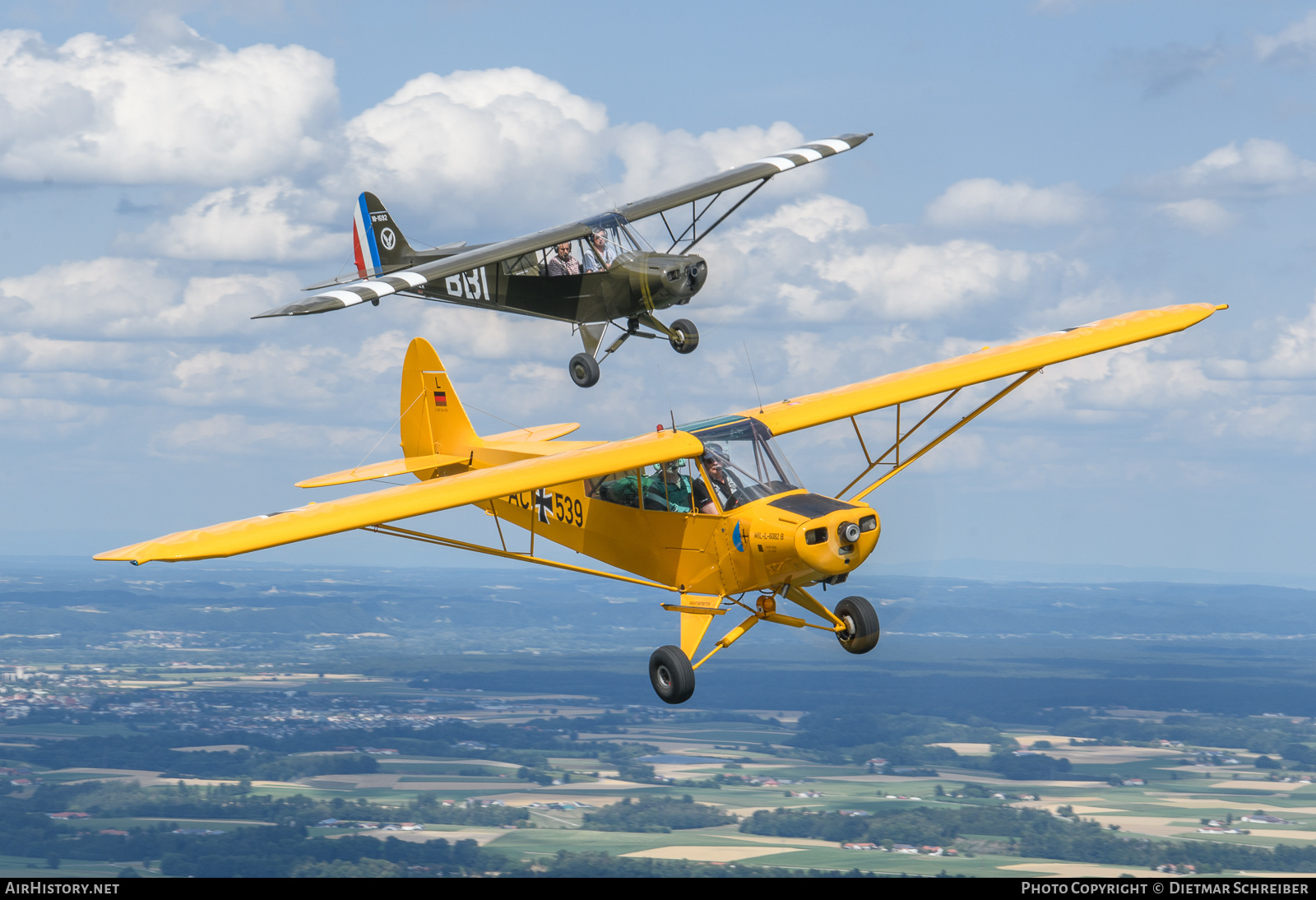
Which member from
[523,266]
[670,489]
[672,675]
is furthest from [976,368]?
[523,266]

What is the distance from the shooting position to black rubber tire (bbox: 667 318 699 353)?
81.5ft

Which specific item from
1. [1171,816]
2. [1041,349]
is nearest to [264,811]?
[1171,816]

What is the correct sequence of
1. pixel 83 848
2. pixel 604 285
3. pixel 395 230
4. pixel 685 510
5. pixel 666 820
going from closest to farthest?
pixel 685 510 < pixel 604 285 < pixel 395 230 < pixel 83 848 < pixel 666 820

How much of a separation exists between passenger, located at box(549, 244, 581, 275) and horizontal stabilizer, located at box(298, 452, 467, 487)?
5.44m

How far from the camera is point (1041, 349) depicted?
20.5 metres

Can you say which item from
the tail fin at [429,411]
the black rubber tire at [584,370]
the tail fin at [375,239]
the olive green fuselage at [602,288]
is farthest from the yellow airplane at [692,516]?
the tail fin at [375,239]

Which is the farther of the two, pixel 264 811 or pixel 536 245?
pixel 264 811

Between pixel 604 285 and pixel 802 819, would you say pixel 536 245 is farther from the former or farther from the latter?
pixel 802 819

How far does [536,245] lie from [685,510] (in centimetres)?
886

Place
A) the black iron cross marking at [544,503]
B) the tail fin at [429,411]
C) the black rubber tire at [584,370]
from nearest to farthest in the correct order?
the black iron cross marking at [544,503], the tail fin at [429,411], the black rubber tire at [584,370]

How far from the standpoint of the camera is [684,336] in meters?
24.8

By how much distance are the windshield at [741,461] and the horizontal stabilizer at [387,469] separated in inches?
244

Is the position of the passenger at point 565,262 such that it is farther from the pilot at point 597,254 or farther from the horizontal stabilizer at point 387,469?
the horizontal stabilizer at point 387,469

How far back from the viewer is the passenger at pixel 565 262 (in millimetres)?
24906
